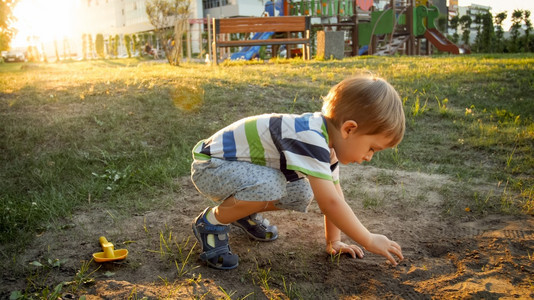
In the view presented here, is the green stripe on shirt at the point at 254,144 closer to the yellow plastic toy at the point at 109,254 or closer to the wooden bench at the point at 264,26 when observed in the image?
the yellow plastic toy at the point at 109,254

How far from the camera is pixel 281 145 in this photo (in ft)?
5.67

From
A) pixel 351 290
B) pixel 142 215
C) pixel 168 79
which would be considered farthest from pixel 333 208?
pixel 168 79

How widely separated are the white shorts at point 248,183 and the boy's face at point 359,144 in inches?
11.0

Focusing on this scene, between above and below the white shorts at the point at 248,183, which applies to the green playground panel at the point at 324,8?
above

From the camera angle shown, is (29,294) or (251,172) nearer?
(29,294)

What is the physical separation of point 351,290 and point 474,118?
3295mm

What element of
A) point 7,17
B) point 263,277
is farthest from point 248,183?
point 7,17

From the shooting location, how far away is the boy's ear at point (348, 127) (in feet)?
5.45

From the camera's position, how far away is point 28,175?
3.08 m

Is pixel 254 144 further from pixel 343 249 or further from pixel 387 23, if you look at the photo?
pixel 387 23

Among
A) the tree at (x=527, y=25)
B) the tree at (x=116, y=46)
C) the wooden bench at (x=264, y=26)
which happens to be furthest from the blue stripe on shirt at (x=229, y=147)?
the tree at (x=116, y=46)

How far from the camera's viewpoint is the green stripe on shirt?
1.83 metres

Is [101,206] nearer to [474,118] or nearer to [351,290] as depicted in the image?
[351,290]

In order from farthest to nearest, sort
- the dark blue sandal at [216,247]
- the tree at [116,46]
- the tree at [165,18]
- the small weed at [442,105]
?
1. the tree at [116,46]
2. the tree at [165,18]
3. the small weed at [442,105]
4. the dark blue sandal at [216,247]
